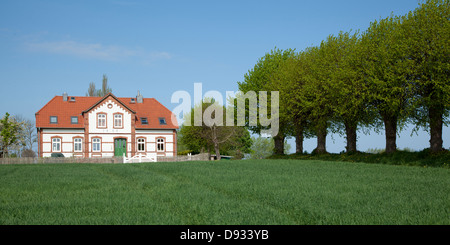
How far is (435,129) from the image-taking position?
2991cm

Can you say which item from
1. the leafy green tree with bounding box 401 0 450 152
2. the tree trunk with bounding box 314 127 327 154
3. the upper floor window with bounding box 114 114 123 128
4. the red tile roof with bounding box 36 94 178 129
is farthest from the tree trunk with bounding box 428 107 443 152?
the upper floor window with bounding box 114 114 123 128

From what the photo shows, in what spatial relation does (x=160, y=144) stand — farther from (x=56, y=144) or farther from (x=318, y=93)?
(x=318, y=93)

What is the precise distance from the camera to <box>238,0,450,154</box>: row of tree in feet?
94.4

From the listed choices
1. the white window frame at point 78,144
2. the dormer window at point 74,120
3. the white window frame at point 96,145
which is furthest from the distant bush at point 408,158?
the dormer window at point 74,120

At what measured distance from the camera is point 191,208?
10.1 metres

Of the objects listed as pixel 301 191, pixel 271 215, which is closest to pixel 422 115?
pixel 301 191

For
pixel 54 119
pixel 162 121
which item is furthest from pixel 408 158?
pixel 54 119

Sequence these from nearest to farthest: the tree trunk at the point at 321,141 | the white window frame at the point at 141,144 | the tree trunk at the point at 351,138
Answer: the tree trunk at the point at 351,138 → the tree trunk at the point at 321,141 → the white window frame at the point at 141,144

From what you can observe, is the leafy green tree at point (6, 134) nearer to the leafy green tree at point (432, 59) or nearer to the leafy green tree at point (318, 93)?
the leafy green tree at point (318, 93)

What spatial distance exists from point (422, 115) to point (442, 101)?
187 inches

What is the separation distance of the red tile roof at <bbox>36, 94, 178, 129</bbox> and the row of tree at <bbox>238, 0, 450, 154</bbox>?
19.6 m

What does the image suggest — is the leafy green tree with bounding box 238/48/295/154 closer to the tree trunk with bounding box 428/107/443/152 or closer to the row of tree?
the row of tree

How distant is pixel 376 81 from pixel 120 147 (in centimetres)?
3714

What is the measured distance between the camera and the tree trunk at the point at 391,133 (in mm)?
33562
